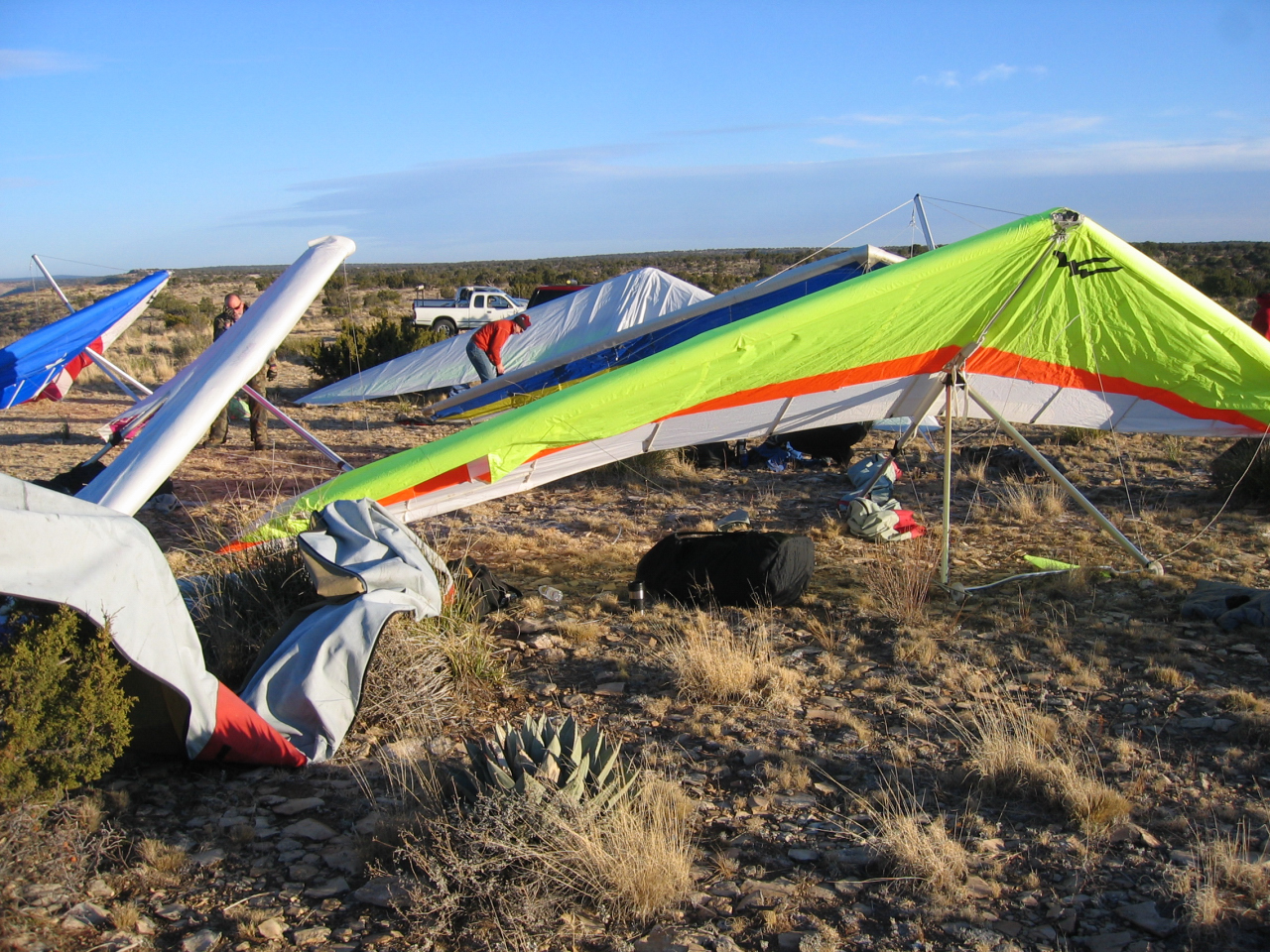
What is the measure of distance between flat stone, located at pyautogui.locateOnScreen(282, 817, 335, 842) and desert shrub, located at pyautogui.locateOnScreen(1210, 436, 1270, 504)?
7.12 m

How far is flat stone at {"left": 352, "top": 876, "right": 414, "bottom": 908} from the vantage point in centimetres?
266

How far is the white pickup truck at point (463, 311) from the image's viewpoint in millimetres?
29484

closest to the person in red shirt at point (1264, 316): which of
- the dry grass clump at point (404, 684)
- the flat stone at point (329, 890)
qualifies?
the dry grass clump at point (404, 684)

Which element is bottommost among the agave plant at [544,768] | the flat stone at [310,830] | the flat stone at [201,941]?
the flat stone at [310,830]

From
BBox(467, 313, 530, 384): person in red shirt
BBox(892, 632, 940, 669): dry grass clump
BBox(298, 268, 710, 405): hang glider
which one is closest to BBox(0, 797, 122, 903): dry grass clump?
BBox(892, 632, 940, 669): dry grass clump

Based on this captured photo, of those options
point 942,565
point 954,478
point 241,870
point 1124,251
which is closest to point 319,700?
point 241,870

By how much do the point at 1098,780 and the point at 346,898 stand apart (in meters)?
2.61

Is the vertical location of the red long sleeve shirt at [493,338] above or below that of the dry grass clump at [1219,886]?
above

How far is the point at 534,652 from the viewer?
4.79 metres

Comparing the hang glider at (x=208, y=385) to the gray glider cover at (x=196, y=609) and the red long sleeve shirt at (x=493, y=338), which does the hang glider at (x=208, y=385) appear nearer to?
the gray glider cover at (x=196, y=609)

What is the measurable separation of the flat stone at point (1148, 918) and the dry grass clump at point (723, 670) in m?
1.70

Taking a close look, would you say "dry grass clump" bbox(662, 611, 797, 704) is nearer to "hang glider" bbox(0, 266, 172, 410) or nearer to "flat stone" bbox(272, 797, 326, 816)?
"flat stone" bbox(272, 797, 326, 816)

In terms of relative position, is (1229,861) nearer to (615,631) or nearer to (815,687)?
(815,687)

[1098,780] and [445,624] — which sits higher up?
[445,624]
